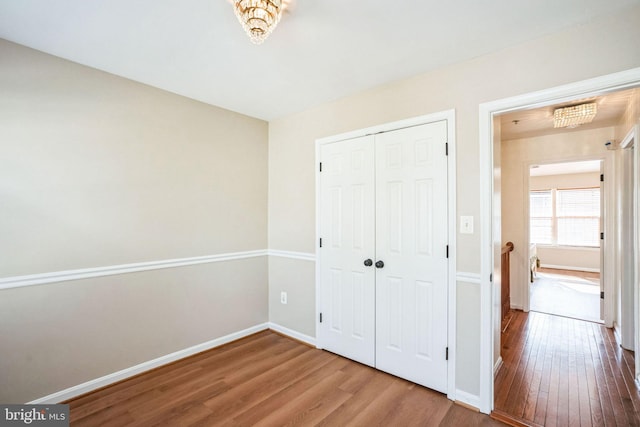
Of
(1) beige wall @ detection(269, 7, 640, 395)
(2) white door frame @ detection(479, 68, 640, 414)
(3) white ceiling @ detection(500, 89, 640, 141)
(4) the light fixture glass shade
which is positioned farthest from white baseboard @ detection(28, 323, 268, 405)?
(3) white ceiling @ detection(500, 89, 640, 141)

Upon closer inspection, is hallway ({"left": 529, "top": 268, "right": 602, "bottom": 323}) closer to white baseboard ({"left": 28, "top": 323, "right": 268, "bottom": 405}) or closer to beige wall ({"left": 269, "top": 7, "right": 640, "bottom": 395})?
beige wall ({"left": 269, "top": 7, "right": 640, "bottom": 395})

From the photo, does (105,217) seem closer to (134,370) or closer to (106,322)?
(106,322)

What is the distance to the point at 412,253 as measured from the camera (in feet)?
8.02

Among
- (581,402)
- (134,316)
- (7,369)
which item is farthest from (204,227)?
(581,402)

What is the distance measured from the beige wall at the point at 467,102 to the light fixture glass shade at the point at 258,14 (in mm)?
1062

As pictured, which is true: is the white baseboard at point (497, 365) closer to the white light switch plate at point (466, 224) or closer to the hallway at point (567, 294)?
the white light switch plate at point (466, 224)

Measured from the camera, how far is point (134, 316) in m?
2.54

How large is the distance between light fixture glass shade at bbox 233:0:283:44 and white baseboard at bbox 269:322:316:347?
285cm

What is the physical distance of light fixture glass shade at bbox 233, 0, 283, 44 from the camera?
145 cm

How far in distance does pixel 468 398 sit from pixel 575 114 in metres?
2.99

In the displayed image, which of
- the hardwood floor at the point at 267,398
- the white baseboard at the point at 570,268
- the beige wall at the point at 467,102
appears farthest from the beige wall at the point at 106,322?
the white baseboard at the point at 570,268

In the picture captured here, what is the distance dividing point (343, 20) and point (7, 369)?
3.15 m

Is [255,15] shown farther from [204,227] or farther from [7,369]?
[7,369]

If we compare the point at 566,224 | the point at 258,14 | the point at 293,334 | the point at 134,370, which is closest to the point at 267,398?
the point at 293,334
